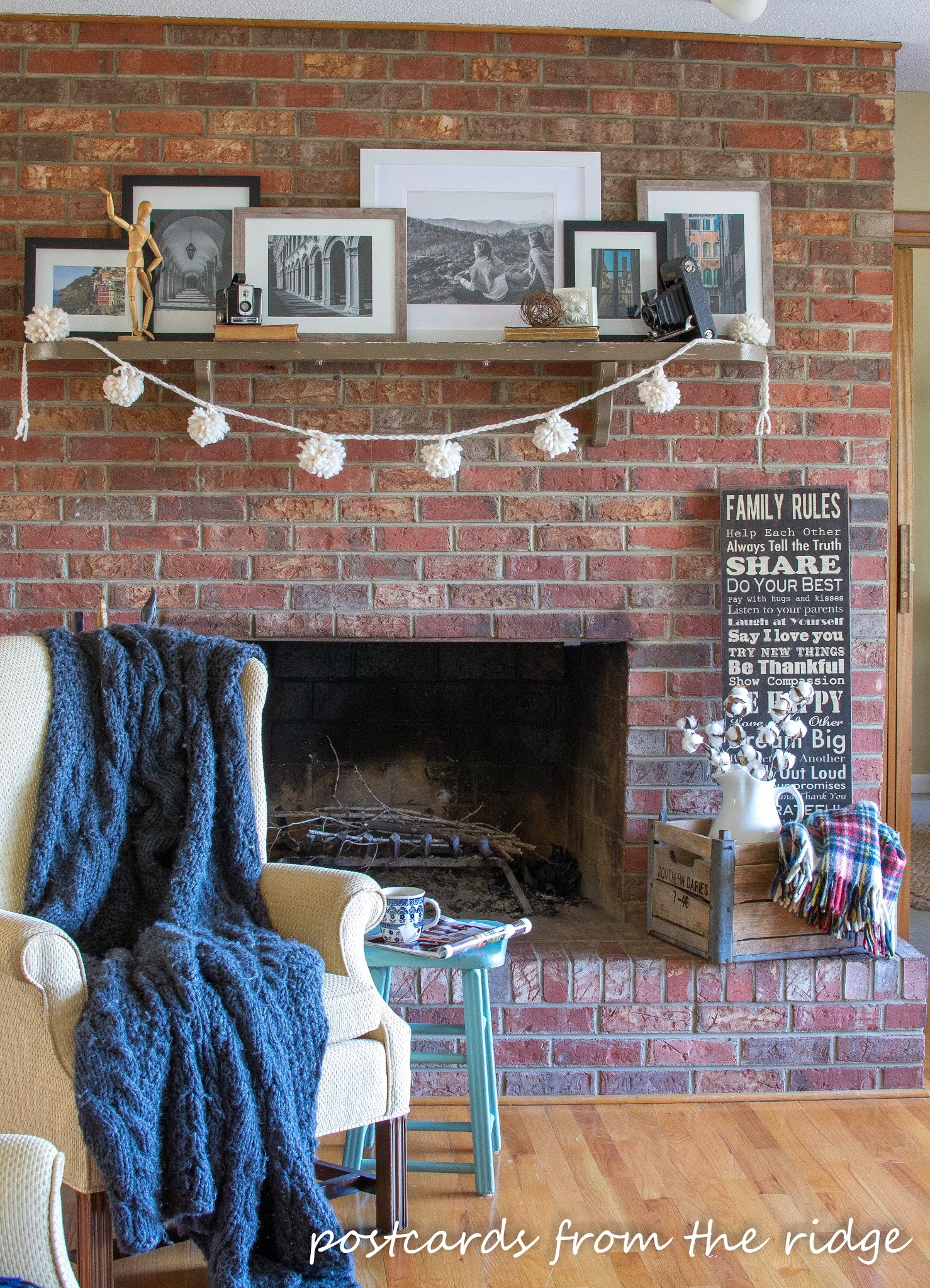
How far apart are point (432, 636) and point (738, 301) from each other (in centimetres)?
108

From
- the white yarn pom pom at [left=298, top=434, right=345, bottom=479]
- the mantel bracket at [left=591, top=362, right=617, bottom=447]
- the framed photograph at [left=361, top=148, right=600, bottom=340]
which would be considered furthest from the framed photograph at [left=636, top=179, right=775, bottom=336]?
the white yarn pom pom at [left=298, top=434, right=345, bottom=479]

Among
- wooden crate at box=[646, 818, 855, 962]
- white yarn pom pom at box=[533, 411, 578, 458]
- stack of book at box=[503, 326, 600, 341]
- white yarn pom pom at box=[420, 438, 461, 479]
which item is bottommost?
wooden crate at box=[646, 818, 855, 962]

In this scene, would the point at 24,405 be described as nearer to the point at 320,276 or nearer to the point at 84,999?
the point at 320,276

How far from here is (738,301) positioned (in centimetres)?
268

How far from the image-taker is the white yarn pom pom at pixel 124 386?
251 centimetres

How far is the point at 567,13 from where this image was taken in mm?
2580

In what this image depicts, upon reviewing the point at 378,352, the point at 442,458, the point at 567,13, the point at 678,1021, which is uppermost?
the point at 567,13

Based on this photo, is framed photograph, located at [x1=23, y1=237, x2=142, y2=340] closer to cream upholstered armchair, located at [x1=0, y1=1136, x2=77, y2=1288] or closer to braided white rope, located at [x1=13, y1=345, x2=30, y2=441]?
braided white rope, located at [x1=13, y1=345, x2=30, y2=441]

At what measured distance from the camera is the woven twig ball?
Answer: 98.9 inches

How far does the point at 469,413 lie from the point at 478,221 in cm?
45

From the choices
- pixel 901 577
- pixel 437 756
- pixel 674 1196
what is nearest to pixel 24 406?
pixel 437 756

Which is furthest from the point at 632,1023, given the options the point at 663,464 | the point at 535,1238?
the point at 663,464

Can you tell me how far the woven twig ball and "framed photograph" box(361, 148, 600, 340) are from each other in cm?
14

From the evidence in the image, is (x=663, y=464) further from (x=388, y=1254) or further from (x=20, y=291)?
(x=388, y=1254)
